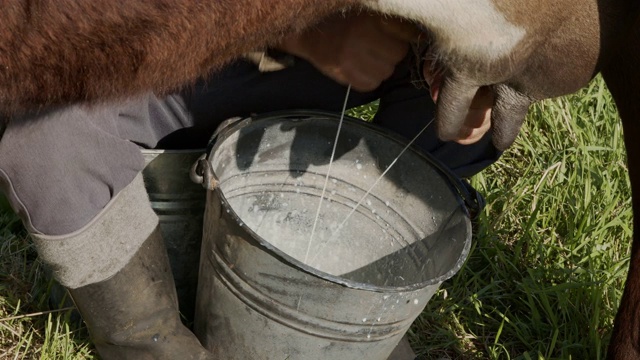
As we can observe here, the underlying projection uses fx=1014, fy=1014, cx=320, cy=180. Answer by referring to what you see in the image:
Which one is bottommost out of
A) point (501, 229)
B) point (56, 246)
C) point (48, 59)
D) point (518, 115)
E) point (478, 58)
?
point (501, 229)

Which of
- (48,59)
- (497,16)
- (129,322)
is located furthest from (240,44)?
(129,322)

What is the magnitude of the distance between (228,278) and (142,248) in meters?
0.17

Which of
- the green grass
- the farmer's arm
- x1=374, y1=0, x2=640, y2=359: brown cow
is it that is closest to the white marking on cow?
x1=374, y1=0, x2=640, y2=359: brown cow

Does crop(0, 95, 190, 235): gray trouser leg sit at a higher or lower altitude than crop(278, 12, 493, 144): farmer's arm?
lower

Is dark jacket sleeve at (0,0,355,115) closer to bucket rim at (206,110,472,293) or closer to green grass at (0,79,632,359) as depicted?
bucket rim at (206,110,472,293)

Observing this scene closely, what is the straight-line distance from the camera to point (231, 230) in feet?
5.74

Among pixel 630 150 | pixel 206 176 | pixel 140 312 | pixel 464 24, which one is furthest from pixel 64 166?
pixel 630 150

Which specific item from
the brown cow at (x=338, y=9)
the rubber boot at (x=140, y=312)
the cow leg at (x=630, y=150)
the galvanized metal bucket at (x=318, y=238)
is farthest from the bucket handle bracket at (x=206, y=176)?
the cow leg at (x=630, y=150)

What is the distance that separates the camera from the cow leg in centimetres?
165

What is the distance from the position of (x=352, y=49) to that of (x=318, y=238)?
568mm

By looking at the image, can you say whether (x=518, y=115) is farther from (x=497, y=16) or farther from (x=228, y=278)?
(x=228, y=278)

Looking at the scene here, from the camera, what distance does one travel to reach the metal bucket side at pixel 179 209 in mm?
1979

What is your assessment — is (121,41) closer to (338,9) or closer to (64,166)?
(338,9)

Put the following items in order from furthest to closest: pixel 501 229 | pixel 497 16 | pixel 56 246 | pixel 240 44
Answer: pixel 501 229 → pixel 56 246 → pixel 497 16 → pixel 240 44
